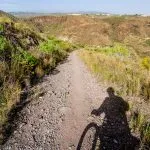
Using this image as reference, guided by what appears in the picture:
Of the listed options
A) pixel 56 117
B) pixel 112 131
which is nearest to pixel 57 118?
pixel 56 117

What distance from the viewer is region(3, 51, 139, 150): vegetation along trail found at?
5004 mm

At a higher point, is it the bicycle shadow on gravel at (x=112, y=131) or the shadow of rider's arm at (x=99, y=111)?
the shadow of rider's arm at (x=99, y=111)

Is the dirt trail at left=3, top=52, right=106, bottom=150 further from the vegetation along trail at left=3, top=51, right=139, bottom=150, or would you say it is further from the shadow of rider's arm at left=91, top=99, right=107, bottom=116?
the shadow of rider's arm at left=91, top=99, right=107, bottom=116

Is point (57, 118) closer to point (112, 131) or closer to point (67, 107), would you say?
point (67, 107)

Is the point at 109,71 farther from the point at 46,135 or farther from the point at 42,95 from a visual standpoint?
the point at 46,135

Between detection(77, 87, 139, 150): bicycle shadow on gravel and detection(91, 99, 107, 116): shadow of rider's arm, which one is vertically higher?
detection(91, 99, 107, 116): shadow of rider's arm

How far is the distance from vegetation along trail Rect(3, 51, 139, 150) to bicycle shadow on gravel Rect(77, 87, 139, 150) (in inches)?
4.0

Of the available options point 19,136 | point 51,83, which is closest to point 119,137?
point 19,136

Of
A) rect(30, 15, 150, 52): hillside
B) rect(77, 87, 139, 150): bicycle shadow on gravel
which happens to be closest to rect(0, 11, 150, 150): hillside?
rect(77, 87, 139, 150): bicycle shadow on gravel

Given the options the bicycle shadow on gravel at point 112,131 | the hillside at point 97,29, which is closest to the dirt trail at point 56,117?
the bicycle shadow on gravel at point 112,131

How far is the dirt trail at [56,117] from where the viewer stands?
5.01 metres

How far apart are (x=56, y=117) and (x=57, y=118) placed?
0.20ft

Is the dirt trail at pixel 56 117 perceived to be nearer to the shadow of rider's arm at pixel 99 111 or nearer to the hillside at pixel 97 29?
the shadow of rider's arm at pixel 99 111

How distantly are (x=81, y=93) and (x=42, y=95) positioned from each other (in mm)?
1364
